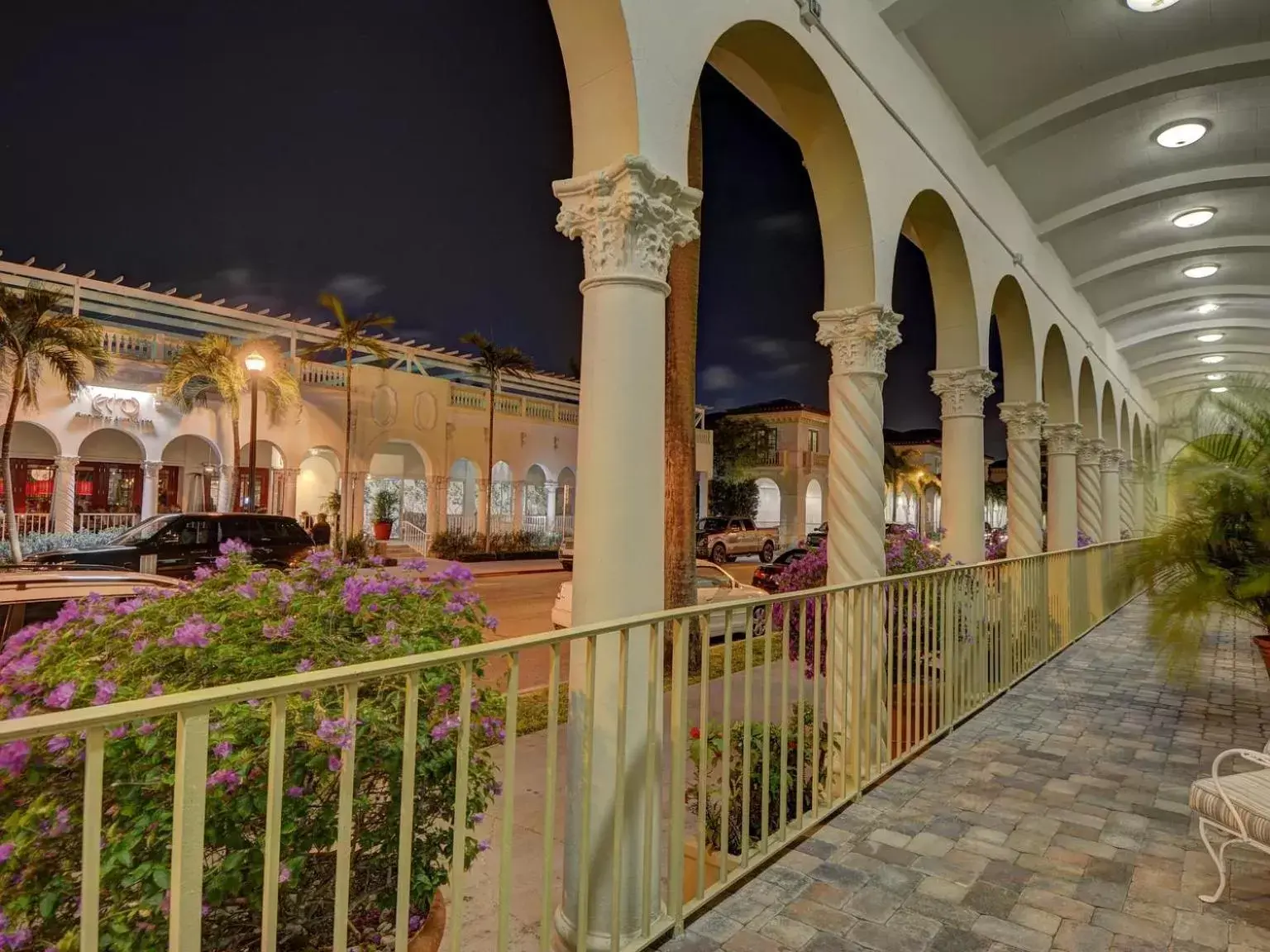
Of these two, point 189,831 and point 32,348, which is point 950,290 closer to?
point 189,831

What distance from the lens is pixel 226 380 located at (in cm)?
1583

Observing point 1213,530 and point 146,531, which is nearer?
point 1213,530

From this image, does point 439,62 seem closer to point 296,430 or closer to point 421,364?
point 421,364

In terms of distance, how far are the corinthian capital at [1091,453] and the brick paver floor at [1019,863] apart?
32.9 feet

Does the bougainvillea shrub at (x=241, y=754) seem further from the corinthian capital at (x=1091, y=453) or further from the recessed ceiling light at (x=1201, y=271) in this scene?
the corinthian capital at (x=1091, y=453)

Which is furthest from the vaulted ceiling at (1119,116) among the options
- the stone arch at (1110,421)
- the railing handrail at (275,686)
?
the railing handrail at (275,686)

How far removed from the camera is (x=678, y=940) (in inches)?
97.7

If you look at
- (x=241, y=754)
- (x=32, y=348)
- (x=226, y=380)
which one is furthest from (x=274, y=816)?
(x=226, y=380)

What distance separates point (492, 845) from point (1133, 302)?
14615 millimetres

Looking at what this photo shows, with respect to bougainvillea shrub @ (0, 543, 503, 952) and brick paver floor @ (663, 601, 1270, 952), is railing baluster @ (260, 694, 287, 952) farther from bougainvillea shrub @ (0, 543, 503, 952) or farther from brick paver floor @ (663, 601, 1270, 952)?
brick paver floor @ (663, 601, 1270, 952)

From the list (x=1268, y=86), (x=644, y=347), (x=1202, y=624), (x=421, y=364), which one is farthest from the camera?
(x=421, y=364)

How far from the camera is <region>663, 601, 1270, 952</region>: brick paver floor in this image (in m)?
2.49

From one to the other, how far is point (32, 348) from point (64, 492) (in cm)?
326

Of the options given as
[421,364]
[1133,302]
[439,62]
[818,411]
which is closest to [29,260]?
[421,364]
